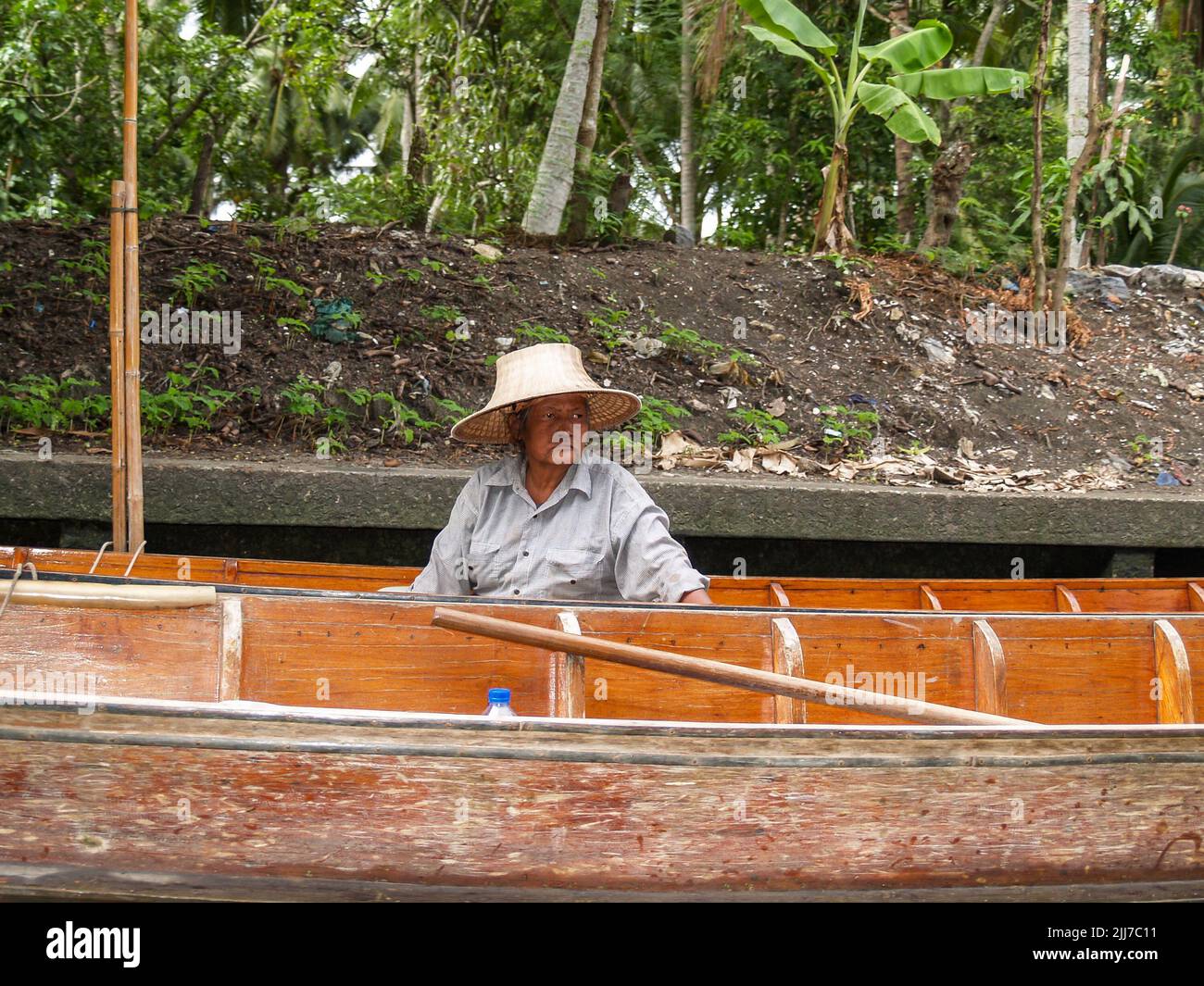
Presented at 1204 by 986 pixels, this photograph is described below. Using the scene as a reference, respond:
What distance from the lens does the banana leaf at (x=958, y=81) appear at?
8.02 meters

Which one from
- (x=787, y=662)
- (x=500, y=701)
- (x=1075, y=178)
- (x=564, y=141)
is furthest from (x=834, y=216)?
(x=500, y=701)

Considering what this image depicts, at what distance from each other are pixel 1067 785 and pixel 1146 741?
23cm

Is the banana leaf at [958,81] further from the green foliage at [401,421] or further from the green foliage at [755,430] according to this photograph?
the green foliage at [401,421]

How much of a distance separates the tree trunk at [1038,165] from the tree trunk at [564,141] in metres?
2.96

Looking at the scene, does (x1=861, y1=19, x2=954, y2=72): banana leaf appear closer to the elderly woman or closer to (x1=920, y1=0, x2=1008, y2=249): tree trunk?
(x1=920, y1=0, x2=1008, y2=249): tree trunk

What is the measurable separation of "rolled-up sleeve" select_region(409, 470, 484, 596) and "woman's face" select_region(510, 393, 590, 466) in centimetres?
27

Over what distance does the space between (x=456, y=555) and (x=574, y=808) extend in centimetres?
130

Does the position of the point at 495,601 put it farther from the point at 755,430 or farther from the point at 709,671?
the point at 755,430

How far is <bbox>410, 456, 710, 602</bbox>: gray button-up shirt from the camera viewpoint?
383 cm

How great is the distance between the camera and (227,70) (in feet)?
33.6

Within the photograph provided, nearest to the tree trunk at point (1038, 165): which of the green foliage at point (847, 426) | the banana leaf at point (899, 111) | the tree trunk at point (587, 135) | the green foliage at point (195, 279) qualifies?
the banana leaf at point (899, 111)

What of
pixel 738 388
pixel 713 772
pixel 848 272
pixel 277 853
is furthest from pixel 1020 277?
pixel 277 853

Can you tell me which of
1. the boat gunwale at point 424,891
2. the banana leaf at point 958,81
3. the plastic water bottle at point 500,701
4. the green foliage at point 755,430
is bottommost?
the boat gunwale at point 424,891

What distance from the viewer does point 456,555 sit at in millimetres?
3992
